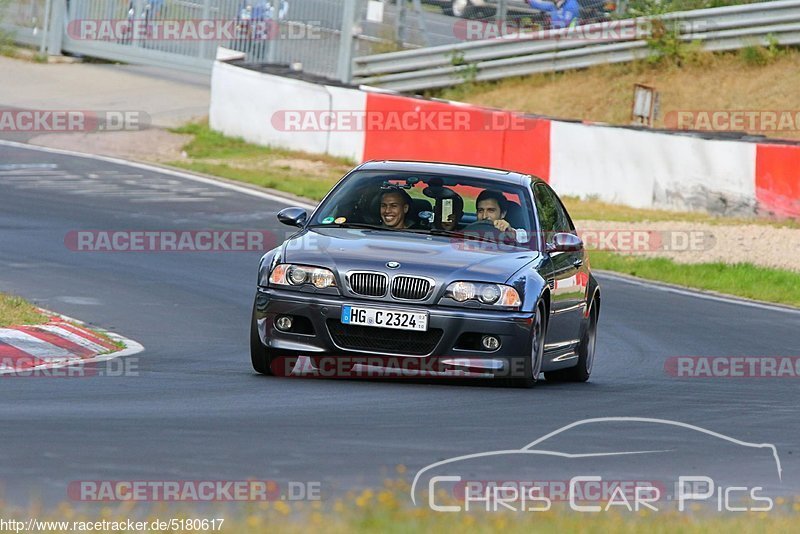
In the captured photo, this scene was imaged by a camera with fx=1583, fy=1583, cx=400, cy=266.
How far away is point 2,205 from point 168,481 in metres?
15.3

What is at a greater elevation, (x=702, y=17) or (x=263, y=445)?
(x=702, y=17)

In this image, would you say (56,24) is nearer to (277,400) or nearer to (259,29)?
(259,29)

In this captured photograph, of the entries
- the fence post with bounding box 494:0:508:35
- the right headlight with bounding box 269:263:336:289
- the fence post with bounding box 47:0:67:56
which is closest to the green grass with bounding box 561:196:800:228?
the fence post with bounding box 494:0:508:35

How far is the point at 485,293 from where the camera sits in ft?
30.8

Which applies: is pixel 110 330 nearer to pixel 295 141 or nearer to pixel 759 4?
pixel 295 141

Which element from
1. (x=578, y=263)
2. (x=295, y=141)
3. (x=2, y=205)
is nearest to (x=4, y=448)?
(x=578, y=263)

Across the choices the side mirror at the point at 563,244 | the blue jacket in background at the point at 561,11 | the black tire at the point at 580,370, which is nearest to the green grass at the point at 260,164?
the blue jacket in background at the point at 561,11

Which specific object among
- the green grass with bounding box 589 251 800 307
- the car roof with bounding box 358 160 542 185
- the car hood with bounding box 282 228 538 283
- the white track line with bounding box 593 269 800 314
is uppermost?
the car roof with bounding box 358 160 542 185

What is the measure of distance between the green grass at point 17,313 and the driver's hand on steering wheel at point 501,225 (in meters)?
3.42

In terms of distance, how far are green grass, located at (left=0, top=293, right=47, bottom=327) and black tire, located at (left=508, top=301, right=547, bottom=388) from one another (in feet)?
11.9

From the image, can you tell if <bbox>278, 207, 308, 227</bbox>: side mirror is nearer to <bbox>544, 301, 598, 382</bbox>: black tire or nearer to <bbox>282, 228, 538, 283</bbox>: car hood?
<bbox>282, 228, 538, 283</bbox>: car hood

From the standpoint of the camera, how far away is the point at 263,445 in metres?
6.73

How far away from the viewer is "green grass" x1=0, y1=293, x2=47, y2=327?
1116cm

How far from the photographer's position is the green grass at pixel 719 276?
1789cm
